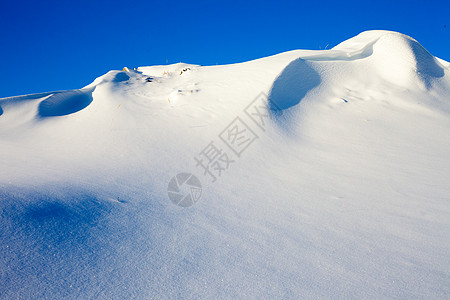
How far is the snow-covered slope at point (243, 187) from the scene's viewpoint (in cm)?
133

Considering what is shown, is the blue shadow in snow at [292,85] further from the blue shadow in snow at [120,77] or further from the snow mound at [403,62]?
the blue shadow in snow at [120,77]

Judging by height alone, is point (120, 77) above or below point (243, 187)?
above

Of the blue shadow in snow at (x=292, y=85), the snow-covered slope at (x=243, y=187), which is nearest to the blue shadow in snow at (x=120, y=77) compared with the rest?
the snow-covered slope at (x=243, y=187)

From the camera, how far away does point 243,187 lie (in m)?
2.23

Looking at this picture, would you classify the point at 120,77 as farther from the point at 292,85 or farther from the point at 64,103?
the point at 292,85

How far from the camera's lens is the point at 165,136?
10.3ft

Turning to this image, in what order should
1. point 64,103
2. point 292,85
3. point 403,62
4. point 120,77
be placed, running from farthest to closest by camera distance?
point 120,77, point 64,103, point 403,62, point 292,85

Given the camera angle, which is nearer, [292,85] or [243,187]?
[243,187]

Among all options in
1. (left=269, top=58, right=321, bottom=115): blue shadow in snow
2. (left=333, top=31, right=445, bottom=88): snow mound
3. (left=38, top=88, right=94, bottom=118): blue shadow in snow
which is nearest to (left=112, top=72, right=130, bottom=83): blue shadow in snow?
(left=38, top=88, right=94, bottom=118): blue shadow in snow

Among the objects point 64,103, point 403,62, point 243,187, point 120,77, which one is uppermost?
point 120,77

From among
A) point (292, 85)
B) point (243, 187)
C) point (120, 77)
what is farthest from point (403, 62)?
point (120, 77)

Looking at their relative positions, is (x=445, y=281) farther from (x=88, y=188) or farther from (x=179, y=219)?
(x=88, y=188)

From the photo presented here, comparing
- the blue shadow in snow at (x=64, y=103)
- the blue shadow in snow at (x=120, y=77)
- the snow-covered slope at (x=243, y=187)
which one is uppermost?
the blue shadow in snow at (x=120, y=77)

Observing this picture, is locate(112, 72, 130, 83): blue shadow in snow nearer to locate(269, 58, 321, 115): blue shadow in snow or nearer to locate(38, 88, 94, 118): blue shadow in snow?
locate(38, 88, 94, 118): blue shadow in snow
